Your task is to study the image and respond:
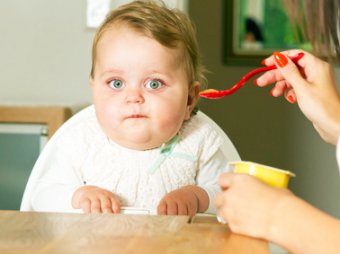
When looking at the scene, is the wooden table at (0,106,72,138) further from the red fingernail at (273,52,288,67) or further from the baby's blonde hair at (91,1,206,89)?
the red fingernail at (273,52,288,67)

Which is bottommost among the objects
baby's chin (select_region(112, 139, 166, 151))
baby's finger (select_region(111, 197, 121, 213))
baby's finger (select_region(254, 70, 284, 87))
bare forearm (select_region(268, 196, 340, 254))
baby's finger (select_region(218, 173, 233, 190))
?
baby's finger (select_region(111, 197, 121, 213))

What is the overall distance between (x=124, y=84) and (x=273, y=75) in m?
0.31

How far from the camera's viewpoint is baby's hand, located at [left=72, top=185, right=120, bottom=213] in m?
1.32

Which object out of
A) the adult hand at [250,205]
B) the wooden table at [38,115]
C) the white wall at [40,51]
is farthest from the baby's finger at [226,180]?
the white wall at [40,51]

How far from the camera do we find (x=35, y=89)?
8.17 ft

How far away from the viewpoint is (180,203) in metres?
1.40

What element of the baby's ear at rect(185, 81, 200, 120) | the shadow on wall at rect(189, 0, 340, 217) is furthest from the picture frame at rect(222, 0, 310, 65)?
the baby's ear at rect(185, 81, 200, 120)

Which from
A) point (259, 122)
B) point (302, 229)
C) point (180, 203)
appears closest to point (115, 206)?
point (180, 203)

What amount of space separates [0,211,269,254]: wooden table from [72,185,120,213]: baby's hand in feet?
0.97

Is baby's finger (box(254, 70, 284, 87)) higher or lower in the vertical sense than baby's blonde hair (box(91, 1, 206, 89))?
lower

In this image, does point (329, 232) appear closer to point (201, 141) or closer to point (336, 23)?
point (336, 23)

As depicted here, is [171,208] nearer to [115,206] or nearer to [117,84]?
[115,206]

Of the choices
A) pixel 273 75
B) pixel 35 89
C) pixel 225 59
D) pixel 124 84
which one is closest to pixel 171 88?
pixel 124 84

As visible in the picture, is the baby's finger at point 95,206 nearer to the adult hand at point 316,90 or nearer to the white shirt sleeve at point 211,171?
the white shirt sleeve at point 211,171
